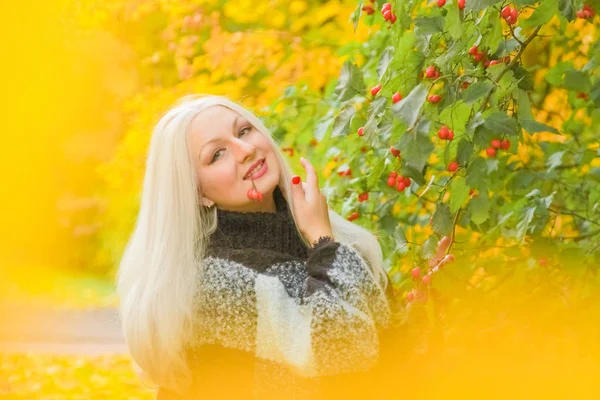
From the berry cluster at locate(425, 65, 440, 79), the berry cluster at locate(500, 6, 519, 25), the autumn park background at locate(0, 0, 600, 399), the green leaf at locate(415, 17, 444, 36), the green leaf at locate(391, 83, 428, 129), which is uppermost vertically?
the green leaf at locate(415, 17, 444, 36)

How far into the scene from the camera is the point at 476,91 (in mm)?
1664

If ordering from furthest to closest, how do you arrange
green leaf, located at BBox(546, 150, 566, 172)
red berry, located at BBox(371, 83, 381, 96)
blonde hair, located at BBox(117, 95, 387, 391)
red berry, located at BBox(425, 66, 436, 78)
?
green leaf, located at BBox(546, 150, 566, 172) → red berry, located at BBox(371, 83, 381, 96) → red berry, located at BBox(425, 66, 436, 78) → blonde hair, located at BBox(117, 95, 387, 391)

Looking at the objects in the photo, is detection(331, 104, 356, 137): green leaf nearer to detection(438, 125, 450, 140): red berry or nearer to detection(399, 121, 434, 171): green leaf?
detection(438, 125, 450, 140): red berry

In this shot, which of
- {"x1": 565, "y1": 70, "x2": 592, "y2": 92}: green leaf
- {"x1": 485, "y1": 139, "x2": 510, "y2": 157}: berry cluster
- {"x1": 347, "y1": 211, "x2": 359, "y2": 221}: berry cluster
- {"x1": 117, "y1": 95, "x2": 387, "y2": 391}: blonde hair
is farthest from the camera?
{"x1": 347, "y1": 211, "x2": 359, "y2": 221}: berry cluster

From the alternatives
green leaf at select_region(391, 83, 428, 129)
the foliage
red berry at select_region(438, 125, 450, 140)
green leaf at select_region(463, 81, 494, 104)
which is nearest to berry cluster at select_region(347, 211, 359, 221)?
the foliage

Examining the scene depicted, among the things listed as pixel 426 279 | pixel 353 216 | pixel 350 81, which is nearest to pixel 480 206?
pixel 426 279

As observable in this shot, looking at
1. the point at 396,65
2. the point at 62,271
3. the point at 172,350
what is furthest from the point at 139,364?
the point at 62,271

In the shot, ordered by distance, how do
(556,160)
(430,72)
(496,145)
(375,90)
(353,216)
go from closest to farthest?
(430,72), (375,90), (496,145), (556,160), (353,216)

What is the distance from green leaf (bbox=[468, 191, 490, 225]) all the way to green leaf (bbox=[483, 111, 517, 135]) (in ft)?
0.68

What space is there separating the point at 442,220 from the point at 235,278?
46cm

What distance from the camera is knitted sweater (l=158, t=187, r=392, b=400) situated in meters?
1.56

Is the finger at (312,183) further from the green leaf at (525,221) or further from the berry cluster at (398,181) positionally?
the green leaf at (525,221)

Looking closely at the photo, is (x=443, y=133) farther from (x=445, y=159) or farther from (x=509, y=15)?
(x=509, y=15)

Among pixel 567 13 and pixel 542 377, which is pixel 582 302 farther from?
pixel 567 13
